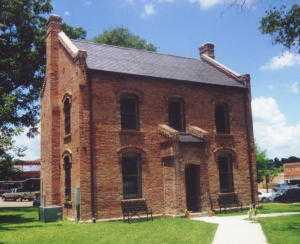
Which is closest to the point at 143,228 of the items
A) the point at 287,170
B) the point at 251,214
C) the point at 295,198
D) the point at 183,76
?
the point at 251,214

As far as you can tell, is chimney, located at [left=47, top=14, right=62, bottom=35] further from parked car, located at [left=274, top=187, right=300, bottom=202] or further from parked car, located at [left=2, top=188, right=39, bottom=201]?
parked car, located at [left=2, top=188, right=39, bottom=201]

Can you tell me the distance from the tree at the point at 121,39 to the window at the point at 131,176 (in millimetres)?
32159

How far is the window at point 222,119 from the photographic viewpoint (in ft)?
85.6

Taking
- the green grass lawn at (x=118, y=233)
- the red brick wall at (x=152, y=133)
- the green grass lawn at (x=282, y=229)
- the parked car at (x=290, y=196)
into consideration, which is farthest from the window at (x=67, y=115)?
the parked car at (x=290, y=196)

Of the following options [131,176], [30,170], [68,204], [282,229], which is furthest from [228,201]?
[30,170]

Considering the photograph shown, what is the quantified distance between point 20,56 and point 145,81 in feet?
54.1

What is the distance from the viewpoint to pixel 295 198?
114ft

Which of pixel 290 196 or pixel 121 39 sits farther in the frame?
pixel 121 39

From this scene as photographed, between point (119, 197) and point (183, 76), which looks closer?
point (119, 197)

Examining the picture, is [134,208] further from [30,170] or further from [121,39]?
[30,170]

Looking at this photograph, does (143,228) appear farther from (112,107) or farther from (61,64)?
(61,64)

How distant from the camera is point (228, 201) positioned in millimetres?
24531

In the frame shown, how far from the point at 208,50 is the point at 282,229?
18670 mm

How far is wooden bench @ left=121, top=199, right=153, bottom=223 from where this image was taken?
69.6 feet
